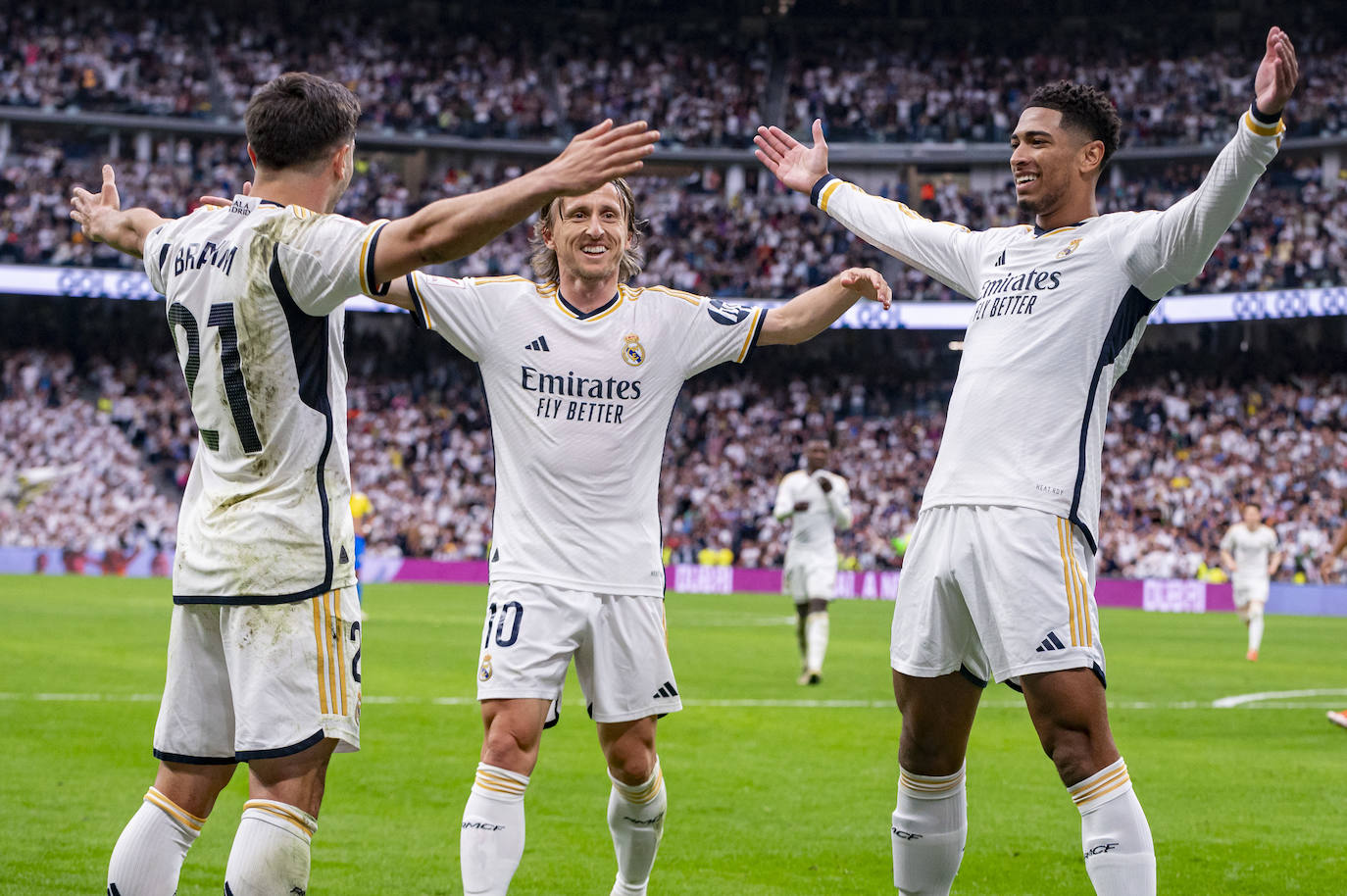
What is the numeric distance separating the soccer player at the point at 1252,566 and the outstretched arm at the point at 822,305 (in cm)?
1509

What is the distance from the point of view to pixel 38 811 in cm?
789

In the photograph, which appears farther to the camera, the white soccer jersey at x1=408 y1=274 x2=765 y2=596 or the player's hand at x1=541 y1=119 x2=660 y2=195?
the white soccer jersey at x1=408 y1=274 x2=765 y2=596

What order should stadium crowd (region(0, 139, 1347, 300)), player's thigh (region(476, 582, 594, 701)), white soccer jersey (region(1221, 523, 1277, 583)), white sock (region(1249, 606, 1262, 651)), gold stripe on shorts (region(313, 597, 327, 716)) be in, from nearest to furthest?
1. gold stripe on shorts (region(313, 597, 327, 716))
2. player's thigh (region(476, 582, 594, 701))
3. white sock (region(1249, 606, 1262, 651))
4. white soccer jersey (region(1221, 523, 1277, 583))
5. stadium crowd (region(0, 139, 1347, 300))

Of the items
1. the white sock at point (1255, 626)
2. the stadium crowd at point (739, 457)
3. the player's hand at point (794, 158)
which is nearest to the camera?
the player's hand at point (794, 158)

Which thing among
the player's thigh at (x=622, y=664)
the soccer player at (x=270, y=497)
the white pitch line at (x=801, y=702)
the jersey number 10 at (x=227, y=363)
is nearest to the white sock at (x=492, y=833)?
the player's thigh at (x=622, y=664)

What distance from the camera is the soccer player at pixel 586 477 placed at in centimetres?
534

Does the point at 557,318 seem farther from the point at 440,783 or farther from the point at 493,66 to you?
the point at 493,66

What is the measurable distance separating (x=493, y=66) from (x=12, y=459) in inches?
753

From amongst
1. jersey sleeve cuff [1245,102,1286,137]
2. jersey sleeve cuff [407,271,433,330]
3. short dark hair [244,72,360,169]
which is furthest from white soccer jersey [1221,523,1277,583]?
short dark hair [244,72,360,169]

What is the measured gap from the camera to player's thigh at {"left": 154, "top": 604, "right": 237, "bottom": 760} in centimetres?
428

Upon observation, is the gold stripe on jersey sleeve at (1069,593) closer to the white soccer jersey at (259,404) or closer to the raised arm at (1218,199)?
the raised arm at (1218,199)

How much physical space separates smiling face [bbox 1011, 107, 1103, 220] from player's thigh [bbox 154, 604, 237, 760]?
3.00 metres

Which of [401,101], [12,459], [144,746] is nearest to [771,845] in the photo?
[144,746]

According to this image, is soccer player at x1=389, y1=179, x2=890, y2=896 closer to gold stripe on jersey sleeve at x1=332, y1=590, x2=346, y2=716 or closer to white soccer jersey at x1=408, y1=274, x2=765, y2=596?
white soccer jersey at x1=408, y1=274, x2=765, y2=596
